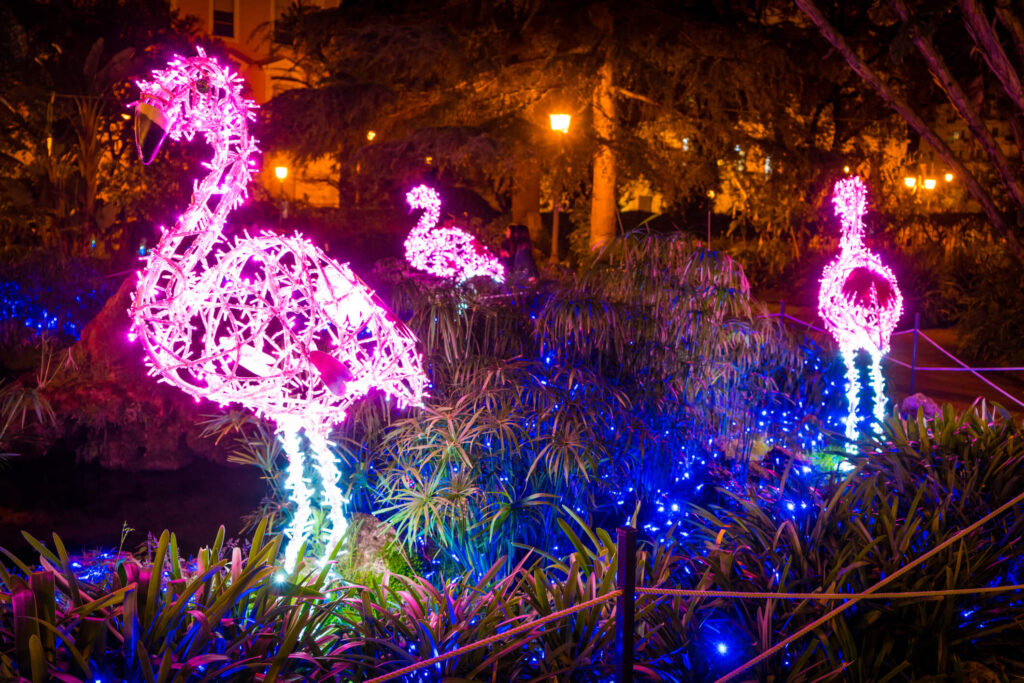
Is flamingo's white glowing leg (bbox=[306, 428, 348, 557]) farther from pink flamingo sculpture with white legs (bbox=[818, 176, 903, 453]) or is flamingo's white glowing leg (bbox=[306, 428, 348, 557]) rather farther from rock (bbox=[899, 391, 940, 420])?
rock (bbox=[899, 391, 940, 420])

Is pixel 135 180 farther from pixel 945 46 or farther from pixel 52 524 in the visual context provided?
pixel 945 46

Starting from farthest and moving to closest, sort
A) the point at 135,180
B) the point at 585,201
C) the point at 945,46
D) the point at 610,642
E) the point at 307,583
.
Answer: the point at 585,201 < the point at 135,180 < the point at 945,46 < the point at 307,583 < the point at 610,642

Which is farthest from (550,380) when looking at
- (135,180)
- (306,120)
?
(135,180)

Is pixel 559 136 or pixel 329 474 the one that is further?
pixel 559 136

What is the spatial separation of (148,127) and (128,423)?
3.86 metres

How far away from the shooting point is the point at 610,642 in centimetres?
297

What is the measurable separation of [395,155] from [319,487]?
7.52 m

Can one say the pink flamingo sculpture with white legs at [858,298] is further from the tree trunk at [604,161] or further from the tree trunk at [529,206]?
the tree trunk at [529,206]

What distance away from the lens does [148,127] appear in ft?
12.6

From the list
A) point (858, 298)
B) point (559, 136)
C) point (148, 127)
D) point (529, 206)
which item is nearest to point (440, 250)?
point (559, 136)

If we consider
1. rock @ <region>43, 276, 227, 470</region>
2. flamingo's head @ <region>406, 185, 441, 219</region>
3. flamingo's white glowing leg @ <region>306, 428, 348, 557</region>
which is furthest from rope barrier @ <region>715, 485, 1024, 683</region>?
flamingo's head @ <region>406, 185, 441, 219</region>

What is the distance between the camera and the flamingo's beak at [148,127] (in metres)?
3.79

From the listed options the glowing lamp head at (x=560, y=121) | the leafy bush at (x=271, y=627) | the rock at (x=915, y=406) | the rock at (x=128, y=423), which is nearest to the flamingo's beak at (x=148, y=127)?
the leafy bush at (x=271, y=627)

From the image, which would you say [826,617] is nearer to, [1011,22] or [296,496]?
[296,496]
